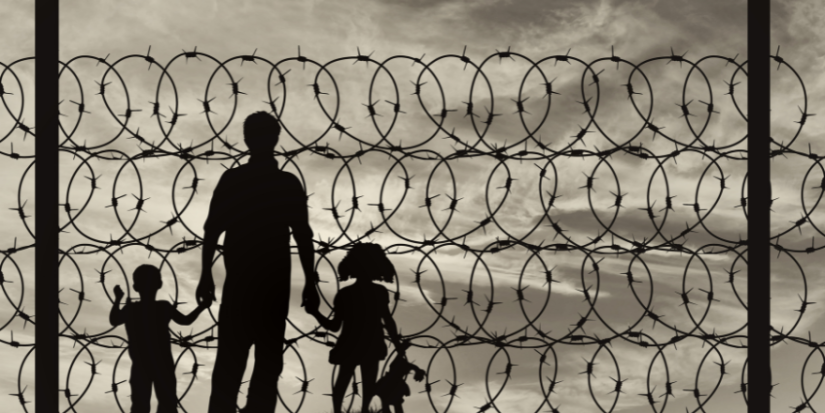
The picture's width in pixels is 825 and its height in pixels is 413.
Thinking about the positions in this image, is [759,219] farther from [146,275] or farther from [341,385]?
[146,275]

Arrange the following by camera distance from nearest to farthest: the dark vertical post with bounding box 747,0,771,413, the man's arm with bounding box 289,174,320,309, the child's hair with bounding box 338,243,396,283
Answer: the dark vertical post with bounding box 747,0,771,413 < the man's arm with bounding box 289,174,320,309 < the child's hair with bounding box 338,243,396,283

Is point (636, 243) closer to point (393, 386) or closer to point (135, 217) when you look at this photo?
point (393, 386)

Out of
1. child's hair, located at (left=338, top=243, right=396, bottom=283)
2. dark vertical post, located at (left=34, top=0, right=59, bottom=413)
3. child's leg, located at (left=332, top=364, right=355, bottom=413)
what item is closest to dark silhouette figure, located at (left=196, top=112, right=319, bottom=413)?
child's hair, located at (left=338, top=243, right=396, bottom=283)

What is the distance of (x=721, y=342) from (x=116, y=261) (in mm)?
4557

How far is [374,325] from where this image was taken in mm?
6102

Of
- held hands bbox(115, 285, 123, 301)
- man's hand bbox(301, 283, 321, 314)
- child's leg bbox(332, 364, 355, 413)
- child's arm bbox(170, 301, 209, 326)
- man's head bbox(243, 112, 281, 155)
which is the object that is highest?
man's head bbox(243, 112, 281, 155)

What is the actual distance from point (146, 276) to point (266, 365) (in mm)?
1226

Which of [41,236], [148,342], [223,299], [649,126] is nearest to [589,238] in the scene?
[649,126]

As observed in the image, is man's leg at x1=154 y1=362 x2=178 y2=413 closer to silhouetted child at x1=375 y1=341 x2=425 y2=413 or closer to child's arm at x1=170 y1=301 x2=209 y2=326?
child's arm at x1=170 y1=301 x2=209 y2=326

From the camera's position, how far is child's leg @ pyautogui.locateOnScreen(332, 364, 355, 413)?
6219mm

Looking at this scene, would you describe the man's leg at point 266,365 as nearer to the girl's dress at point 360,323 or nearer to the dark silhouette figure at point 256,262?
the dark silhouette figure at point 256,262

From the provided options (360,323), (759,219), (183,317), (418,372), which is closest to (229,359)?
(183,317)

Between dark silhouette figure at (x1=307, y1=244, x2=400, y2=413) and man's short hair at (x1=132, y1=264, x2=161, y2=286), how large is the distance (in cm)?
133

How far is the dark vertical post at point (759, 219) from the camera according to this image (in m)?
5.53
